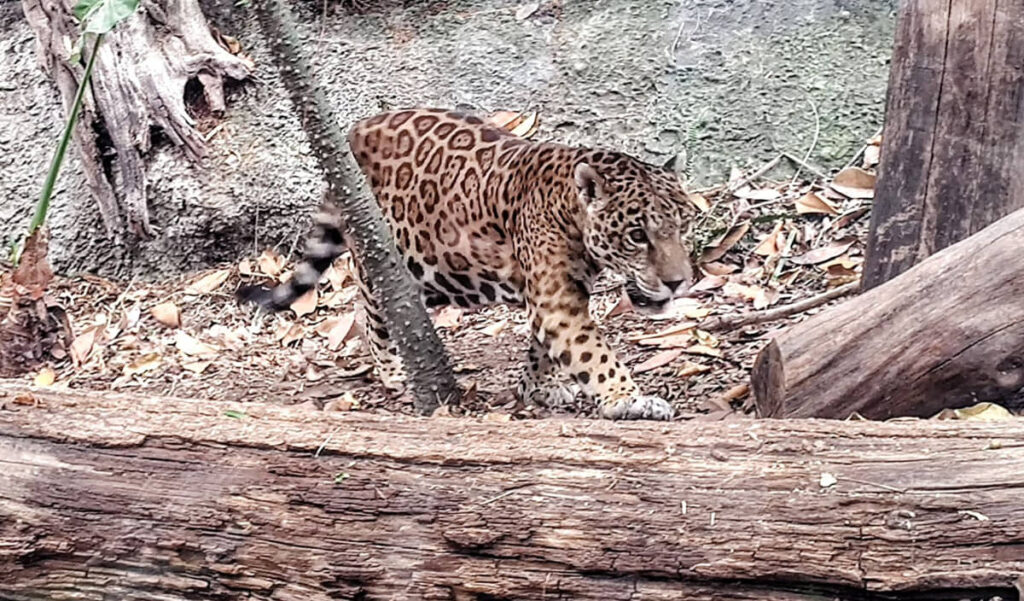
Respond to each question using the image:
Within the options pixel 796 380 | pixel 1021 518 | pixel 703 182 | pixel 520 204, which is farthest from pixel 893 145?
pixel 703 182

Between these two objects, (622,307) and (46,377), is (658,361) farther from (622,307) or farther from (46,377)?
(46,377)

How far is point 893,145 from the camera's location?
445 cm

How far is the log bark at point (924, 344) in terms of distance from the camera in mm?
3668

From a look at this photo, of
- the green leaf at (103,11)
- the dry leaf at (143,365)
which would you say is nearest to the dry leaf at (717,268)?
the dry leaf at (143,365)

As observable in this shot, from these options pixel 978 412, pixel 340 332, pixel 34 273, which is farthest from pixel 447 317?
pixel 978 412

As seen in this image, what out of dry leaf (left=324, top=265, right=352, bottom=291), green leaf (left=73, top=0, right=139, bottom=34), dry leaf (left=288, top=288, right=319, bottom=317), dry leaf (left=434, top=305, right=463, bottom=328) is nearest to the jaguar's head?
dry leaf (left=434, top=305, right=463, bottom=328)

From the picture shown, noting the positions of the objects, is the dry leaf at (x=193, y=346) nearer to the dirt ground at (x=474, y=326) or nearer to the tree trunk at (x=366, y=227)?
the dirt ground at (x=474, y=326)

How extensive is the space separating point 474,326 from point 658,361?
1.51 metres

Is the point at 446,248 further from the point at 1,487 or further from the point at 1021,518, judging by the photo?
the point at 1021,518

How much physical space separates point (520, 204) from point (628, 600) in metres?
2.88

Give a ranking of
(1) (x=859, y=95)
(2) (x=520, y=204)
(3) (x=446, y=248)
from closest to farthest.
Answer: (2) (x=520, y=204), (3) (x=446, y=248), (1) (x=859, y=95)

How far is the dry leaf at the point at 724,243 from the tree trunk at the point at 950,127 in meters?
2.06

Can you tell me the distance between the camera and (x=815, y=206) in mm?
6668

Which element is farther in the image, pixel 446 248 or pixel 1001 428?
pixel 446 248
